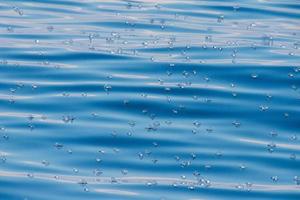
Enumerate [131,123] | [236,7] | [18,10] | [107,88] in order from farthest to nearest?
[236,7] < [18,10] < [107,88] < [131,123]

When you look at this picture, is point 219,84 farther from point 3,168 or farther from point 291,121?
point 3,168

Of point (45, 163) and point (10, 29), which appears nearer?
point (45, 163)

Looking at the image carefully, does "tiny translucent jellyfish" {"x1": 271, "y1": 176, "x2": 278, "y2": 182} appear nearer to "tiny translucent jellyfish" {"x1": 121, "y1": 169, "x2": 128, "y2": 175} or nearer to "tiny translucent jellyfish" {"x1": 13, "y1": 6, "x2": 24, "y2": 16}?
"tiny translucent jellyfish" {"x1": 121, "y1": 169, "x2": 128, "y2": 175}

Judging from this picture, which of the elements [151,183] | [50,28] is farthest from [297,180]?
[50,28]

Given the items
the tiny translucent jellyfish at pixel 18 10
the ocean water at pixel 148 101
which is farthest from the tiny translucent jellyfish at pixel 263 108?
the tiny translucent jellyfish at pixel 18 10

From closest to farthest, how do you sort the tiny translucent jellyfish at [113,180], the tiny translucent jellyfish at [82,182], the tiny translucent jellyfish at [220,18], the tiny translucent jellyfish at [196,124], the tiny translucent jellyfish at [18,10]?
the tiny translucent jellyfish at [82,182]
the tiny translucent jellyfish at [113,180]
the tiny translucent jellyfish at [196,124]
the tiny translucent jellyfish at [18,10]
the tiny translucent jellyfish at [220,18]

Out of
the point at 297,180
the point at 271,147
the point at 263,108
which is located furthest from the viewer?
the point at 263,108

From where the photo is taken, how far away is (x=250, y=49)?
10562 millimetres

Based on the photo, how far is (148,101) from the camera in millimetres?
8625

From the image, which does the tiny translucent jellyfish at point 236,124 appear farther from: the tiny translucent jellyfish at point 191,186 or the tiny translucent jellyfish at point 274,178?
the tiny translucent jellyfish at point 191,186

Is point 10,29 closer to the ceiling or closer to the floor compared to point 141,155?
closer to the ceiling

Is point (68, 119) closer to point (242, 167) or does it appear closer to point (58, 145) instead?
point (58, 145)

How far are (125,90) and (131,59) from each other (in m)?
1.13

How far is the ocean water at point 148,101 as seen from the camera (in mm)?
6852
